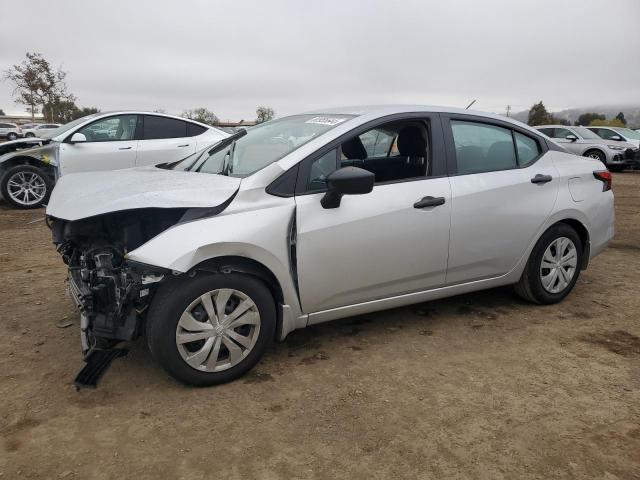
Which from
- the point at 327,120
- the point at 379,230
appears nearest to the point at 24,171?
the point at 327,120

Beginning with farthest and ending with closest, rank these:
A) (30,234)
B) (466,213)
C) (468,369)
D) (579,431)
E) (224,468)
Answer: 1. (30,234)
2. (466,213)
3. (468,369)
4. (579,431)
5. (224,468)

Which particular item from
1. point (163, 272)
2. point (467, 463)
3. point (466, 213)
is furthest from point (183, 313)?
point (466, 213)

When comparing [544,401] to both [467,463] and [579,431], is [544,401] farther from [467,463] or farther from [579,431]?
[467,463]

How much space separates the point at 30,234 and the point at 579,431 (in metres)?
6.77

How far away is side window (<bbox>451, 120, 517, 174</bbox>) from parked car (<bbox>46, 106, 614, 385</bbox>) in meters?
0.01

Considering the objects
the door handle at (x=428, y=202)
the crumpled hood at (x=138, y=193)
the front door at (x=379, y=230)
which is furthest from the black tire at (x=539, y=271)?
the crumpled hood at (x=138, y=193)

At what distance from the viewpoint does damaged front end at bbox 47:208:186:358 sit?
9.16 ft

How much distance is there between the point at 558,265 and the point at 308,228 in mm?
2297

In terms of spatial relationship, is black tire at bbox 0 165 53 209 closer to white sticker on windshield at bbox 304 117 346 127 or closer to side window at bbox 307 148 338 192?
Result: white sticker on windshield at bbox 304 117 346 127

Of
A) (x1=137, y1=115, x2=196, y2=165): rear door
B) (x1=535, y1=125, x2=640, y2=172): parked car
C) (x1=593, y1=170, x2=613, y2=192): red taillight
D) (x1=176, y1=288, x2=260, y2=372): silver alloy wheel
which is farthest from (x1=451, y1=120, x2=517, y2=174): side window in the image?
(x1=535, y1=125, x2=640, y2=172): parked car

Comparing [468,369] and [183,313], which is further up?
[183,313]

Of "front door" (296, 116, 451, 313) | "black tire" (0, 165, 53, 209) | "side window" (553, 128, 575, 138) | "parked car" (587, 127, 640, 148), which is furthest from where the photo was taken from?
"parked car" (587, 127, 640, 148)

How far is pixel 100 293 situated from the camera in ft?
9.63

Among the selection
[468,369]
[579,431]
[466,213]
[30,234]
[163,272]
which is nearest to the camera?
[579,431]
